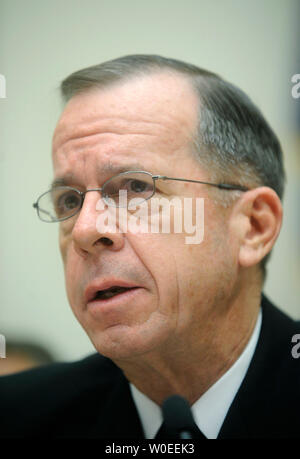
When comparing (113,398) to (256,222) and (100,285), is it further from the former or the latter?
(256,222)

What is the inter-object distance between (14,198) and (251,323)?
900mm

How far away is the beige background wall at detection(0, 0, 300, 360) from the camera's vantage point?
1.53m

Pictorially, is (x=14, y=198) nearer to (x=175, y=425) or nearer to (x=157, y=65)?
(x=157, y=65)

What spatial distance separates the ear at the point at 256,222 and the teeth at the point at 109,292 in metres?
0.36

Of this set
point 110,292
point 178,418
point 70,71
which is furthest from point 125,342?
point 70,71

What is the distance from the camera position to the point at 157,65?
1.40 metres

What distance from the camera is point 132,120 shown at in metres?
1.27

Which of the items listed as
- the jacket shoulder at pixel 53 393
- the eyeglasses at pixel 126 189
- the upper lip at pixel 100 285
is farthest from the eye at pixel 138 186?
the jacket shoulder at pixel 53 393

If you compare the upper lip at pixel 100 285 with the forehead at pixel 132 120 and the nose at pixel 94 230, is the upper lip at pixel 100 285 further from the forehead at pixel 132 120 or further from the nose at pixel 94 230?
the forehead at pixel 132 120

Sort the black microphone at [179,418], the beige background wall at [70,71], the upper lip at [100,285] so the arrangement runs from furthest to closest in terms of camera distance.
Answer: the beige background wall at [70,71] → the upper lip at [100,285] → the black microphone at [179,418]

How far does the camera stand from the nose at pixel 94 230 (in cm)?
120

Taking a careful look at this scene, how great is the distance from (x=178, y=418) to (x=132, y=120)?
2.52 feet

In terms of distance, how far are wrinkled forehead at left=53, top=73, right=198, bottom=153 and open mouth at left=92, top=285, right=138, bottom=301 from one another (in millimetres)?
419

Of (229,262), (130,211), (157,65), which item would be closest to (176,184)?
(130,211)
